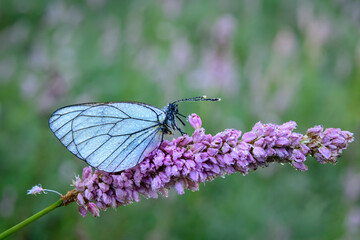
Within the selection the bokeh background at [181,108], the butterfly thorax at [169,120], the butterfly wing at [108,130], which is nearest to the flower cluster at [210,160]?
the butterfly wing at [108,130]

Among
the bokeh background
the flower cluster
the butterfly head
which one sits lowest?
the flower cluster

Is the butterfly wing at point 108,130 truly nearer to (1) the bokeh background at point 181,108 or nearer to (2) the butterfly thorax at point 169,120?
(2) the butterfly thorax at point 169,120

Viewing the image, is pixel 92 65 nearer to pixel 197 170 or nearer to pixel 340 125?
pixel 340 125

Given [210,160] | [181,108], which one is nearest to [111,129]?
[210,160]

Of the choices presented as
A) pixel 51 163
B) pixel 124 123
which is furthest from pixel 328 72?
pixel 124 123

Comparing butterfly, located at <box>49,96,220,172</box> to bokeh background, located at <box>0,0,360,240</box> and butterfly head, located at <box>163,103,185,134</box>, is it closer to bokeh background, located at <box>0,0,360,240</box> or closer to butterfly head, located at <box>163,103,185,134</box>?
butterfly head, located at <box>163,103,185,134</box>

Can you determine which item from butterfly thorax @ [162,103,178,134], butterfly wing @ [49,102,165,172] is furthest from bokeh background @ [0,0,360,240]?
butterfly thorax @ [162,103,178,134]

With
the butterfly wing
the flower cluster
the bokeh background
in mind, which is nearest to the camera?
the flower cluster
